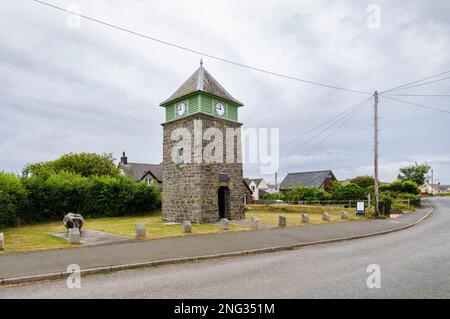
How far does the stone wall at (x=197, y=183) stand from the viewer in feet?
61.9

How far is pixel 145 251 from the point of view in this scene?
32.2 feet

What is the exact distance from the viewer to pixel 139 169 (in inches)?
2090

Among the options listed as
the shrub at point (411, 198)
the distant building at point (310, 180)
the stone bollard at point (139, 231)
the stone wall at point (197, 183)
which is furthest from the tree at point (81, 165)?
the shrub at point (411, 198)

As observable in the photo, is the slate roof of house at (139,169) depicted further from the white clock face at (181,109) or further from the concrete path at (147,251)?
the concrete path at (147,251)

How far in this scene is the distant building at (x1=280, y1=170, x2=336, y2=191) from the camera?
178ft

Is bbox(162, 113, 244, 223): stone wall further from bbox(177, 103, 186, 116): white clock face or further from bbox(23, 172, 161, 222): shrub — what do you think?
bbox(23, 172, 161, 222): shrub

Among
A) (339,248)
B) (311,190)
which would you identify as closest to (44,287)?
(339,248)

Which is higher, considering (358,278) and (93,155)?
(93,155)

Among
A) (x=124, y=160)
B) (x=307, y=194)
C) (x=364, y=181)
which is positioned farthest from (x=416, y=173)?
(x=124, y=160)

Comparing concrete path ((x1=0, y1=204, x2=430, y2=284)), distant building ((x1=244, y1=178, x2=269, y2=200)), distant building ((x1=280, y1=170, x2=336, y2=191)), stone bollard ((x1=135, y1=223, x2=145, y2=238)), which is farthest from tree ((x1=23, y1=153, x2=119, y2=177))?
distant building ((x1=244, y1=178, x2=269, y2=200))

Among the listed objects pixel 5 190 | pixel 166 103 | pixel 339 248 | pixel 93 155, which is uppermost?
pixel 166 103

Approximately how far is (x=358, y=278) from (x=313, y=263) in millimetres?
1812

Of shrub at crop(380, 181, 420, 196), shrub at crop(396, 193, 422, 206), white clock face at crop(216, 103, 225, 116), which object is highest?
white clock face at crop(216, 103, 225, 116)
